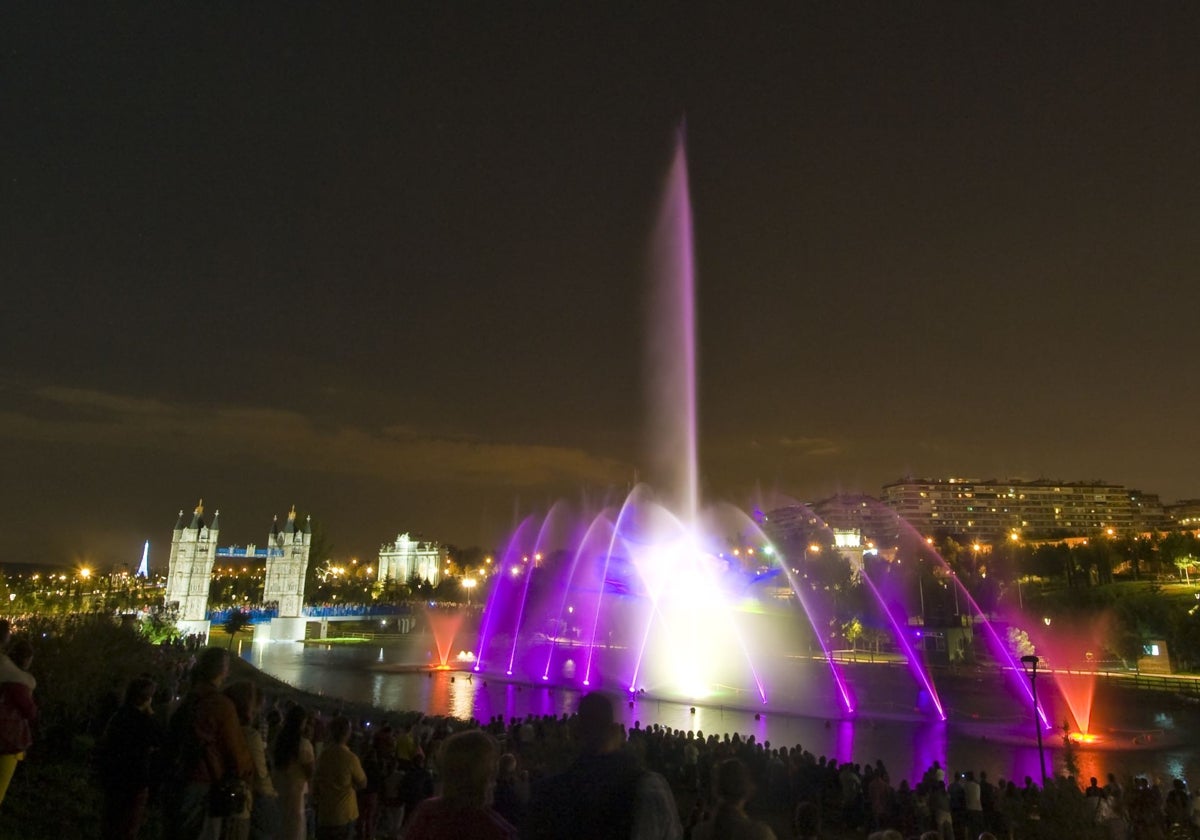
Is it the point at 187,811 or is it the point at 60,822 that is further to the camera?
the point at 60,822

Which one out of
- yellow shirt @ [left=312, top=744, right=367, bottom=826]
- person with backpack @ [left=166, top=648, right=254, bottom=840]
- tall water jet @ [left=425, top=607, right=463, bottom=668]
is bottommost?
tall water jet @ [left=425, top=607, right=463, bottom=668]

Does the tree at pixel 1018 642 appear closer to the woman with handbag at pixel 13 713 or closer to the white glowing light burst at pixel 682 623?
the white glowing light burst at pixel 682 623

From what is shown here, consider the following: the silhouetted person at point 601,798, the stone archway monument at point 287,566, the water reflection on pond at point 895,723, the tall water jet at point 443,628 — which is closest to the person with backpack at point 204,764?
the silhouetted person at point 601,798

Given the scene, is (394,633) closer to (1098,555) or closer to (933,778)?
(1098,555)

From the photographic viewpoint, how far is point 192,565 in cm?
12725

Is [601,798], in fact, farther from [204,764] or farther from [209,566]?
[209,566]

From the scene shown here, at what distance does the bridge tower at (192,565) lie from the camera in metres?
122

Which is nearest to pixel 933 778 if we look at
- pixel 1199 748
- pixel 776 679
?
pixel 1199 748

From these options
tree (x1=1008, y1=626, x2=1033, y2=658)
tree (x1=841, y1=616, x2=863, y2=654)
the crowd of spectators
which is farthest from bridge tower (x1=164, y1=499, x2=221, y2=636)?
A: the crowd of spectators

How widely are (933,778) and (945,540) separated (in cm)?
12886

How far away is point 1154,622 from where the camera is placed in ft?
218

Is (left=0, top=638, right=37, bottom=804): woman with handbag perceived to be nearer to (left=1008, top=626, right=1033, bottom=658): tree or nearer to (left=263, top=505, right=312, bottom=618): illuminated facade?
(left=1008, top=626, right=1033, bottom=658): tree

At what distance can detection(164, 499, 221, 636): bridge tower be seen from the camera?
122375mm

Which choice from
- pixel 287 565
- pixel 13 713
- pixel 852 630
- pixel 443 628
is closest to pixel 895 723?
pixel 13 713
